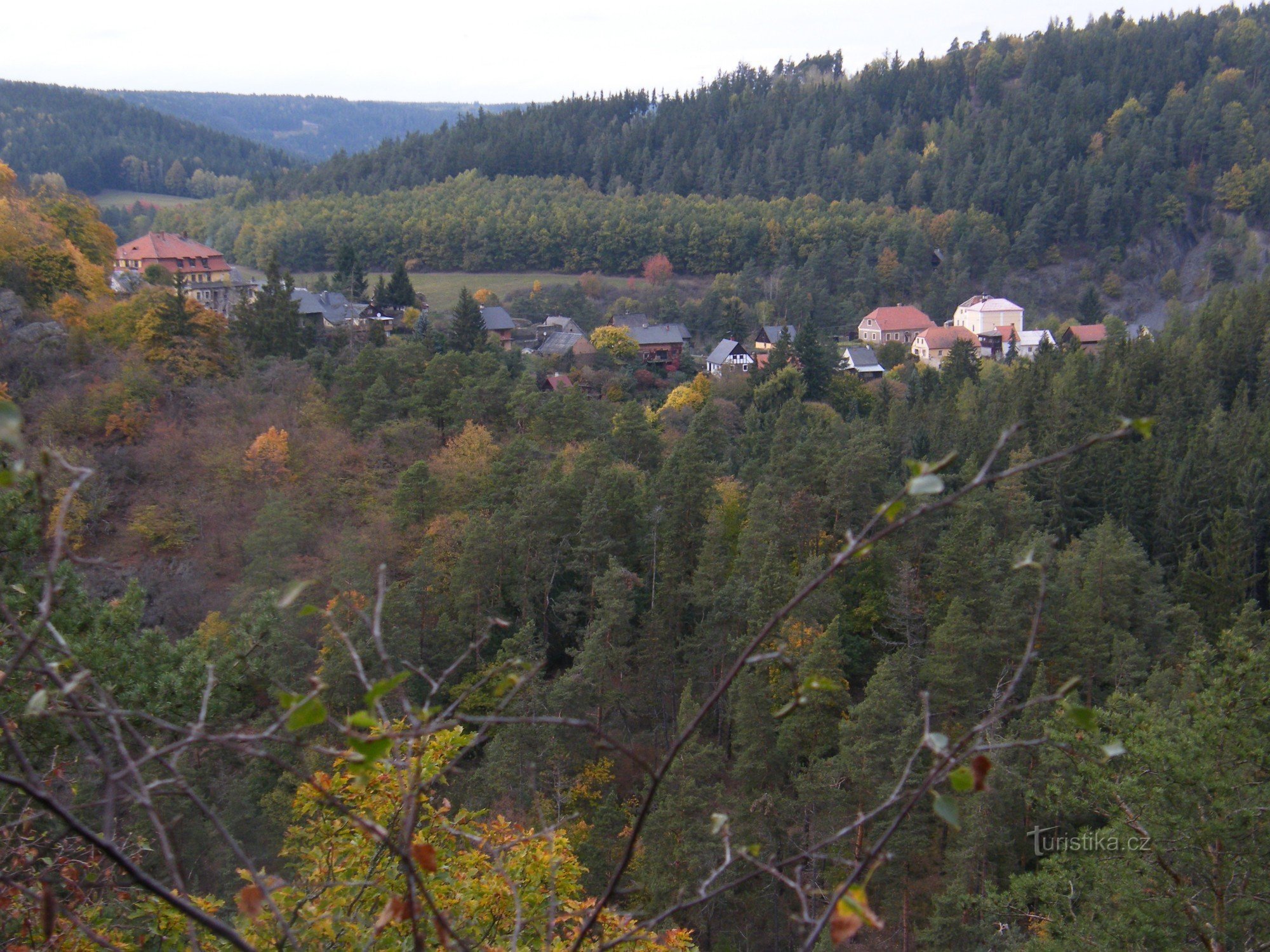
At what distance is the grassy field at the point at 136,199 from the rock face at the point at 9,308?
7274 centimetres

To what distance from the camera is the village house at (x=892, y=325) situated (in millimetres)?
64062

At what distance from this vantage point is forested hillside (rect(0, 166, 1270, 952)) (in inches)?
196

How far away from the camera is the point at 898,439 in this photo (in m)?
32.8

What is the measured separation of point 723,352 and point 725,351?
133mm

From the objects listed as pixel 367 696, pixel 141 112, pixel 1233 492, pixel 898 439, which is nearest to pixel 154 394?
pixel 898 439

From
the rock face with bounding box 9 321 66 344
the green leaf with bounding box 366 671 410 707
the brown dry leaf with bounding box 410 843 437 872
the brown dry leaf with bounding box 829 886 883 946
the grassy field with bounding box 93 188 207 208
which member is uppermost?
the grassy field with bounding box 93 188 207 208

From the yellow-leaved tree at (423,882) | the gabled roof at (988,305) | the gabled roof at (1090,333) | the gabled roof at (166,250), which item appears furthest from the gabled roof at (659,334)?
the yellow-leaved tree at (423,882)

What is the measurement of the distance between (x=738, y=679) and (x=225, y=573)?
13996 mm

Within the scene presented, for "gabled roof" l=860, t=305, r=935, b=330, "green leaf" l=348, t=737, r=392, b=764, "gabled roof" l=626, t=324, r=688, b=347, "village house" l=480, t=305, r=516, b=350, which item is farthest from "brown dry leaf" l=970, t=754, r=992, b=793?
"gabled roof" l=860, t=305, r=935, b=330

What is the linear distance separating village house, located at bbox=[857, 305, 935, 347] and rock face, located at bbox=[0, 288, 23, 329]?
161 feet

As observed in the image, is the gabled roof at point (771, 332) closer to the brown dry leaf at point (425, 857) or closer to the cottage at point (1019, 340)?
the cottage at point (1019, 340)

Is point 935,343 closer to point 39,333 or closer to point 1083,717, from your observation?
point 39,333

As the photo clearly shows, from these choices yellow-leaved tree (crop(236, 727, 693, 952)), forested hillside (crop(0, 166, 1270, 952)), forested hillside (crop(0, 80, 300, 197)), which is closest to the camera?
yellow-leaved tree (crop(236, 727, 693, 952))

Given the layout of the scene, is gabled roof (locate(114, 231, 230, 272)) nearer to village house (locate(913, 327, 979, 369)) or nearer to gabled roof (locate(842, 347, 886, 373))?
gabled roof (locate(842, 347, 886, 373))
